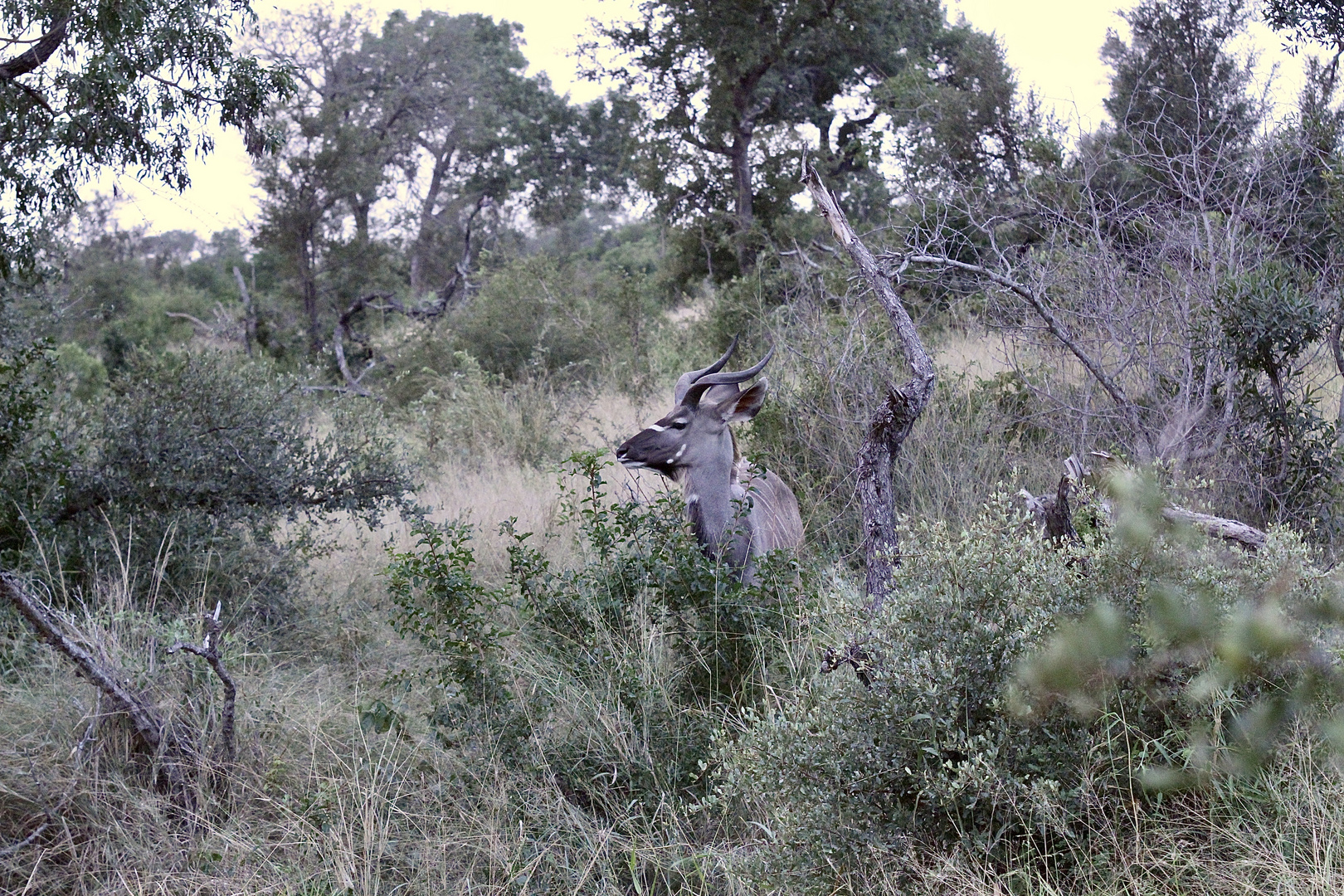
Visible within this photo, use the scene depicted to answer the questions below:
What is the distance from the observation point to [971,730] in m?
3.11

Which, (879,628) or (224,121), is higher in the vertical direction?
(224,121)

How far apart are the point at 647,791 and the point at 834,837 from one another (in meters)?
1.19

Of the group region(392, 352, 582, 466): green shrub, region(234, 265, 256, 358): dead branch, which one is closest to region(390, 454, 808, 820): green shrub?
region(392, 352, 582, 466): green shrub

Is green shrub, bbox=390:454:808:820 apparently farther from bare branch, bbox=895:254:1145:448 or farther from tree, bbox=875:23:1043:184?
tree, bbox=875:23:1043:184

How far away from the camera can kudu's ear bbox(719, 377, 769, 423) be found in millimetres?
5879

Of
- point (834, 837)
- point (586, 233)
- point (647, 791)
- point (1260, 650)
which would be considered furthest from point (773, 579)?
point (586, 233)

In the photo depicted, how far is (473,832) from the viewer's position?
12.7ft

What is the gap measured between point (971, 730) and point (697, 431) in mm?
2981

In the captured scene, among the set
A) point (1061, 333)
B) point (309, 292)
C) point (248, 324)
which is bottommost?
point (1061, 333)

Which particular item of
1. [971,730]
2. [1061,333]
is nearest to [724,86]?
[1061,333]

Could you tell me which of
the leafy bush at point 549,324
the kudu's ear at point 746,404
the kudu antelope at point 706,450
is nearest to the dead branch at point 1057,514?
the kudu antelope at point 706,450

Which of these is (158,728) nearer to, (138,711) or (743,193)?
(138,711)

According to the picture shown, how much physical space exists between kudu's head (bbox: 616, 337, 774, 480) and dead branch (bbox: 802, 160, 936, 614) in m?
0.89

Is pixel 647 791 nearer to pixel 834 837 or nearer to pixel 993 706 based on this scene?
pixel 834 837
